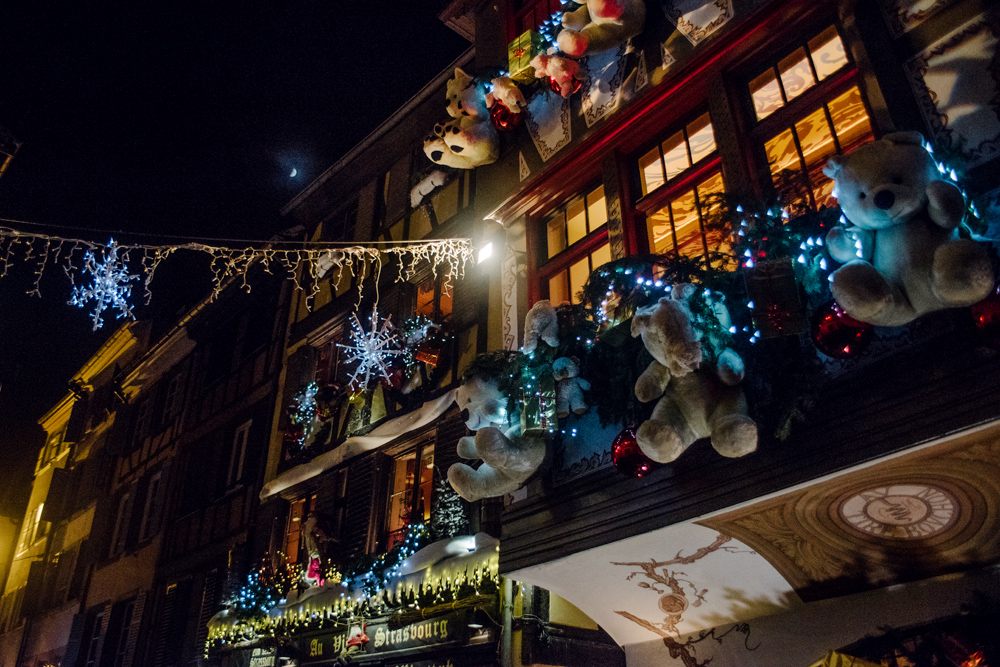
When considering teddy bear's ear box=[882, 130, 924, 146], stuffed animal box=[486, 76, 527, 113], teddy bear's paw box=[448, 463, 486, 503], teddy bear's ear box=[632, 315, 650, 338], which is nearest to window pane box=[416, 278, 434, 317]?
stuffed animal box=[486, 76, 527, 113]

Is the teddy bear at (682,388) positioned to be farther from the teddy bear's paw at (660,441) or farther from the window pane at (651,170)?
the window pane at (651,170)

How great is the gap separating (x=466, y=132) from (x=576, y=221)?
2.50 meters

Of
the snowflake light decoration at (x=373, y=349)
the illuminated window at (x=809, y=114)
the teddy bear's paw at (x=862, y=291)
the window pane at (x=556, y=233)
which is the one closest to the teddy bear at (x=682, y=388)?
the teddy bear's paw at (x=862, y=291)

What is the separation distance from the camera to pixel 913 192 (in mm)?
3771

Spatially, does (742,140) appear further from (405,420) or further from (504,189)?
(405,420)

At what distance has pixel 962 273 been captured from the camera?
3.43 m

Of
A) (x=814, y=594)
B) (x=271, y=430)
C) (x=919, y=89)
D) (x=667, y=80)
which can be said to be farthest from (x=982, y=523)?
(x=271, y=430)

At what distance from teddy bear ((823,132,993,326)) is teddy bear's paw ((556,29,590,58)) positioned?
4487 millimetres

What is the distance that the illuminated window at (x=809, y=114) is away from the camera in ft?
18.0

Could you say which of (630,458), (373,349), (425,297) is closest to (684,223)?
(630,458)

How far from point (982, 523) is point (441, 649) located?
17.5 ft

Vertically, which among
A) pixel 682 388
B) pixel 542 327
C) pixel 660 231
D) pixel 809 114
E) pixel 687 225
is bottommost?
pixel 682 388

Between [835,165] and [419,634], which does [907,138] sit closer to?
[835,165]

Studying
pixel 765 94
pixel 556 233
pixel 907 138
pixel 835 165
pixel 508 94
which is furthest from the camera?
pixel 508 94
